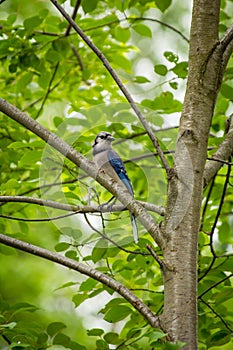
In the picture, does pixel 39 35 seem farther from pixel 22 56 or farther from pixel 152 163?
pixel 152 163

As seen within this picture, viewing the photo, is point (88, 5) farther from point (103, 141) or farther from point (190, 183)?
point (190, 183)

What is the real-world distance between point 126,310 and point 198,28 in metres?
Answer: 1.44

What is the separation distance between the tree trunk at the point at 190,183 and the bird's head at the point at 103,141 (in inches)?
54.8

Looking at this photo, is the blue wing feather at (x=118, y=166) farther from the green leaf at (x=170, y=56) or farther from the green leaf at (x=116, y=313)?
the green leaf at (x=116, y=313)

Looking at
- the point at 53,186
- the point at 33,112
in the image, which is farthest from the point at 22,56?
the point at 53,186

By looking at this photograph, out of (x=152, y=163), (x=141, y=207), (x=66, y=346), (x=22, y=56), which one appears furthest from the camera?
(x=152, y=163)

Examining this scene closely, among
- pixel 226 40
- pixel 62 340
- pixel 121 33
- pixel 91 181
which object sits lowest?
pixel 62 340

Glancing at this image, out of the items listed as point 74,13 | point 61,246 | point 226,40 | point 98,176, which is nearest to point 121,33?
point 74,13

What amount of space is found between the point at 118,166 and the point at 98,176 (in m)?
1.72

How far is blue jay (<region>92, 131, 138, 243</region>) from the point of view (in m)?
3.91

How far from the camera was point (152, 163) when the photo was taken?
14.3 ft

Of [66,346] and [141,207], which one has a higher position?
[141,207]

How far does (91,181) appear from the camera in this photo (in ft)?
11.8

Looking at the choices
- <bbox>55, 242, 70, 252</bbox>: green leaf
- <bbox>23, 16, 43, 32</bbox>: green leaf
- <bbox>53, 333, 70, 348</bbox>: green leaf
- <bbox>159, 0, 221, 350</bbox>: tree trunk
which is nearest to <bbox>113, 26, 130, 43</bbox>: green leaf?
<bbox>23, 16, 43, 32</bbox>: green leaf
